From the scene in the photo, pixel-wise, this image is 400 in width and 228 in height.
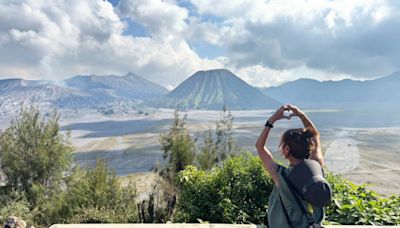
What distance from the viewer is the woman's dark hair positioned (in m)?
1.79

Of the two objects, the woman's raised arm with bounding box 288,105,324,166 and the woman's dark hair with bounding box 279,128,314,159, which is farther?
the woman's raised arm with bounding box 288,105,324,166

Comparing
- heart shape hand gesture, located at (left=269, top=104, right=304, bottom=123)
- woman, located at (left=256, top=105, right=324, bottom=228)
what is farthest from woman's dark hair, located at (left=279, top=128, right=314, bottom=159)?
heart shape hand gesture, located at (left=269, top=104, right=304, bottom=123)

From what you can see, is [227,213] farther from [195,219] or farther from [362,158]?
[362,158]

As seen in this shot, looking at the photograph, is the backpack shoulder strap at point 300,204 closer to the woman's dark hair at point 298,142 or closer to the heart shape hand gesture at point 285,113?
the woman's dark hair at point 298,142

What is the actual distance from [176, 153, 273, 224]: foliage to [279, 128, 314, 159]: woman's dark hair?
5.18 ft

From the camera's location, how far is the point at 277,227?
1.80 m

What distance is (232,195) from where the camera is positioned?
3.48m

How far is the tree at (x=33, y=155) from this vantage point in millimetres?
16469

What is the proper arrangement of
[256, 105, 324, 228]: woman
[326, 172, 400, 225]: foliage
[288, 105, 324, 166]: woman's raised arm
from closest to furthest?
[256, 105, 324, 228]: woman < [288, 105, 324, 166]: woman's raised arm < [326, 172, 400, 225]: foliage

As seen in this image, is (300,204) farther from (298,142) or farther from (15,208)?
(15,208)

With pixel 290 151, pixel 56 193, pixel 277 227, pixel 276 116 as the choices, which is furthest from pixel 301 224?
pixel 56 193

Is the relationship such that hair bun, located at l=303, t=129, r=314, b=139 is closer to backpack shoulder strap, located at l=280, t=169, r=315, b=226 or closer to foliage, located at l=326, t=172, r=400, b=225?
backpack shoulder strap, located at l=280, t=169, r=315, b=226

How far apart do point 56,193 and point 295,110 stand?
1784 centimetres

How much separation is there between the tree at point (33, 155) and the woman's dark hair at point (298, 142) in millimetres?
17230
